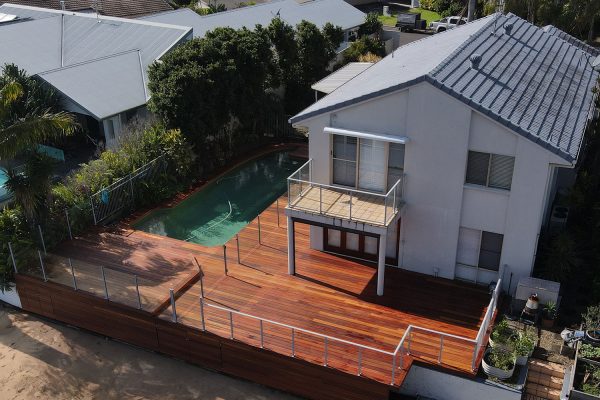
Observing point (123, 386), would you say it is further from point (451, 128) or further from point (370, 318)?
point (451, 128)

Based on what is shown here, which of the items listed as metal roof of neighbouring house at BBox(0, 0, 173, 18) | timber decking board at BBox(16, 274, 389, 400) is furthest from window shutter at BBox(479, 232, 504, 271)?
metal roof of neighbouring house at BBox(0, 0, 173, 18)

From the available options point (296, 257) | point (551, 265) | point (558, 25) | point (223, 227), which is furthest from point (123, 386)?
point (558, 25)

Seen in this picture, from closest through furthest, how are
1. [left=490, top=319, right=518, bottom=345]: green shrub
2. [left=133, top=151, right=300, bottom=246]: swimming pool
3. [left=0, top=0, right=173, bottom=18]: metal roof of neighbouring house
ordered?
[left=490, top=319, right=518, bottom=345]: green shrub → [left=133, top=151, right=300, bottom=246]: swimming pool → [left=0, top=0, right=173, bottom=18]: metal roof of neighbouring house

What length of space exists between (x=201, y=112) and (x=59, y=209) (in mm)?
7552

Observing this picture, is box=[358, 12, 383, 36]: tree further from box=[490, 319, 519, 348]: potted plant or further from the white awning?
box=[490, 319, 519, 348]: potted plant

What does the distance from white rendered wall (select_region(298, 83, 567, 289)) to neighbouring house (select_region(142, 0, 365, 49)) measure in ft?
70.0

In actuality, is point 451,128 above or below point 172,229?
above

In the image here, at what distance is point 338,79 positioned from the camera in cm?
2819

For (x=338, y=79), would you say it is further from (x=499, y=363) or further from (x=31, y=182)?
(x=499, y=363)

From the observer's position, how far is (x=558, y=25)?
3591 cm

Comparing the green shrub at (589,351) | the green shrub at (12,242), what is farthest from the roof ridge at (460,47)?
Answer: the green shrub at (12,242)

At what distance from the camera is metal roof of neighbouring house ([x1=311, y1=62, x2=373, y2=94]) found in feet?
88.3

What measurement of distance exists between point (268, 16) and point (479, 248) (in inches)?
1116

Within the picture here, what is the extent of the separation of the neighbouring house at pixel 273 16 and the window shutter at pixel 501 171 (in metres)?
23.3
